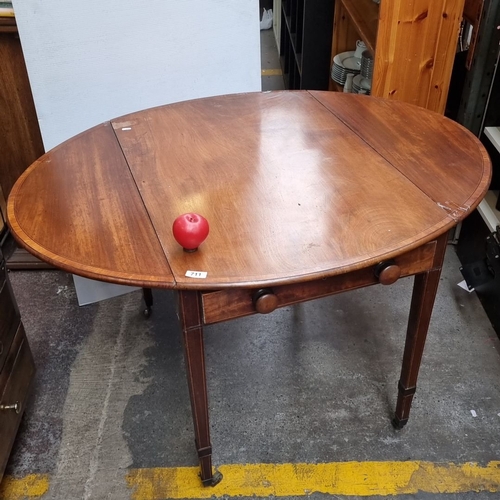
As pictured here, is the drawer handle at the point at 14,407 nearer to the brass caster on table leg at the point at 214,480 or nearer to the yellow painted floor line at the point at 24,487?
the yellow painted floor line at the point at 24,487

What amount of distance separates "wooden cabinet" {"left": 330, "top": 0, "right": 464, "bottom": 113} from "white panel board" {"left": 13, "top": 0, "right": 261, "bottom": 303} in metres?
0.48

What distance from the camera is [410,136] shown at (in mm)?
1607

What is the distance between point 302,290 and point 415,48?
1366mm

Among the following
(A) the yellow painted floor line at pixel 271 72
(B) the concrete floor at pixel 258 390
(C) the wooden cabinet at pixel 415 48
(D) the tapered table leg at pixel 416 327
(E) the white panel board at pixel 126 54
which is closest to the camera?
(D) the tapered table leg at pixel 416 327

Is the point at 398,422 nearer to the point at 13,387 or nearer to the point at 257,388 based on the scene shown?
the point at 257,388

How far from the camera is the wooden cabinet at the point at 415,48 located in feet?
6.86

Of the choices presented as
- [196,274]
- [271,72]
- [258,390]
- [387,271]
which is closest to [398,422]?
[258,390]

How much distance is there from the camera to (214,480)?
1648mm

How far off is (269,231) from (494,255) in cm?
124

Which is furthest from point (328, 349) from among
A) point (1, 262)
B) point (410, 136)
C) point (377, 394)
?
point (1, 262)

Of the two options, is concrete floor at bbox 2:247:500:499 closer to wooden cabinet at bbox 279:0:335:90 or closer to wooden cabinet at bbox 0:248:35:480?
wooden cabinet at bbox 0:248:35:480

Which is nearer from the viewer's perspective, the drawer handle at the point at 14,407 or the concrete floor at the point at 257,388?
the drawer handle at the point at 14,407

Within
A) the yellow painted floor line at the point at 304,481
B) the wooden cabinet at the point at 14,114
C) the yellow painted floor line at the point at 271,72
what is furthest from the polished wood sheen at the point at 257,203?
the yellow painted floor line at the point at 271,72

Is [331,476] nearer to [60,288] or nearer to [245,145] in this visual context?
[245,145]
